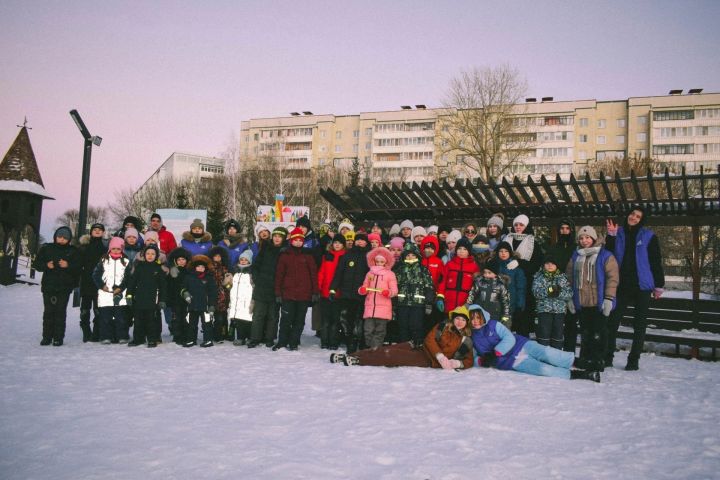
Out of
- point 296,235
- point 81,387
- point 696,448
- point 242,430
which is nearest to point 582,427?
point 696,448

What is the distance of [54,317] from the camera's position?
8281mm

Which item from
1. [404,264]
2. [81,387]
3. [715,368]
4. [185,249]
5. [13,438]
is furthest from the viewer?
[185,249]

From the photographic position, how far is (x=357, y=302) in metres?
8.62

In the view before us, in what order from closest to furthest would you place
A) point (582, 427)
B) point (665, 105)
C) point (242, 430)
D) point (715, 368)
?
1. point (242, 430)
2. point (582, 427)
3. point (715, 368)
4. point (665, 105)

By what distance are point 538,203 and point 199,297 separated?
5.98 meters

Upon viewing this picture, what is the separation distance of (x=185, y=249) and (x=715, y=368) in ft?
27.6

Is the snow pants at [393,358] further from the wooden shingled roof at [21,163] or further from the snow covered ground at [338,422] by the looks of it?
the wooden shingled roof at [21,163]

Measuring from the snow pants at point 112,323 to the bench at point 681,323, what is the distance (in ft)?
27.5

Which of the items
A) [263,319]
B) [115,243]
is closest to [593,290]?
[263,319]

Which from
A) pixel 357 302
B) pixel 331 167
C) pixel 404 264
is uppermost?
pixel 331 167

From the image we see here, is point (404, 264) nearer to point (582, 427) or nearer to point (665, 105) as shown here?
point (582, 427)

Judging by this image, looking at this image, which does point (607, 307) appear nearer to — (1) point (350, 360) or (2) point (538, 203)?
(2) point (538, 203)

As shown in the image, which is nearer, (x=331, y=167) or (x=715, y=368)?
(x=715, y=368)

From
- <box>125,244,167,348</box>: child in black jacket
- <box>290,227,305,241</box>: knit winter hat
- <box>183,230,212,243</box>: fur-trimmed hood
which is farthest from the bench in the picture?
<box>125,244,167,348</box>: child in black jacket
